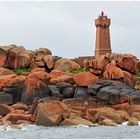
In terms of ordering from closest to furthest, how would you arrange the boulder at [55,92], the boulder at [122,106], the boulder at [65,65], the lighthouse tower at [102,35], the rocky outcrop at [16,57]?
the boulder at [122,106] → the boulder at [55,92] → the rocky outcrop at [16,57] → the boulder at [65,65] → the lighthouse tower at [102,35]

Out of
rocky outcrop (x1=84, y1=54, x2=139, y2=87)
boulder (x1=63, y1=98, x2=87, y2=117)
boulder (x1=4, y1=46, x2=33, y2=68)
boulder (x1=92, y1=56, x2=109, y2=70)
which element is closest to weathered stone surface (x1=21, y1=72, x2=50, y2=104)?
boulder (x1=63, y1=98, x2=87, y2=117)

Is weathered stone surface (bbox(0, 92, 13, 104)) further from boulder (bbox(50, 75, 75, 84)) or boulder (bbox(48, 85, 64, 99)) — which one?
boulder (bbox(50, 75, 75, 84))

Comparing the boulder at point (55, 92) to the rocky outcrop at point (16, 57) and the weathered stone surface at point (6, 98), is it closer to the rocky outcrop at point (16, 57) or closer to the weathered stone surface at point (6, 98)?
the weathered stone surface at point (6, 98)

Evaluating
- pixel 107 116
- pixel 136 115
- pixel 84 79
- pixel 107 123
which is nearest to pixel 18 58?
pixel 84 79

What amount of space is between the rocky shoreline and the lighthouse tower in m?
15.8

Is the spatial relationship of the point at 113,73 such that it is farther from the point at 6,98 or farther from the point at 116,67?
the point at 6,98

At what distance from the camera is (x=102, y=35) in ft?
225

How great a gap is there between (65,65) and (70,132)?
79.6 feet

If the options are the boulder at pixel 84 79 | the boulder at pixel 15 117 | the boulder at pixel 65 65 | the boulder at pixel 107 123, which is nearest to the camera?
the boulder at pixel 107 123

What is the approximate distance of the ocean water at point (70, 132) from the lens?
2552cm

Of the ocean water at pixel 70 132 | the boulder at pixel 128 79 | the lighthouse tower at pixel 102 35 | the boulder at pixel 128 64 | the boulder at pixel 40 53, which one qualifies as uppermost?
the lighthouse tower at pixel 102 35

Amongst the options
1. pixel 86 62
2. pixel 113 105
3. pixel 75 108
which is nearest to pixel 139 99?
pixel 113 105


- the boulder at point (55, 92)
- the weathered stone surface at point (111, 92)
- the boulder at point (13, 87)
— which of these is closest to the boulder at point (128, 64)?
the weathered stone surface at point (111, 92)

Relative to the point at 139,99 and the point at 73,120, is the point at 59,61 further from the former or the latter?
the point at 73,120
